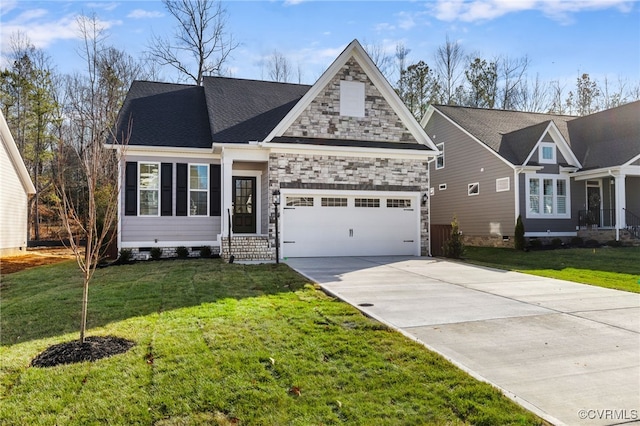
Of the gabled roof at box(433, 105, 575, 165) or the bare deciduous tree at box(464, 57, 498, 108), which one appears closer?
the gabled roof at box(433, 105, 575, 165)

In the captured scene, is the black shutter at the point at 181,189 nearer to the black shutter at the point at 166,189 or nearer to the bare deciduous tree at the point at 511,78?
the black shutter at the point at 166,189

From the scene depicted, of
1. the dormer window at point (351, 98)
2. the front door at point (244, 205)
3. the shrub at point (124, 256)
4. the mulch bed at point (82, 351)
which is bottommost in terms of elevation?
the mulch bed at point (82, 351)

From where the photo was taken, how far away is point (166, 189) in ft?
46.3

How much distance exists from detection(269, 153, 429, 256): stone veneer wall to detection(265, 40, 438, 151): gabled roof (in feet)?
2.99

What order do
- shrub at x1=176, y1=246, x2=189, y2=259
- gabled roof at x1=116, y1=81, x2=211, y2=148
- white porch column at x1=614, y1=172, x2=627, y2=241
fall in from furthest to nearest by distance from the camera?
white porch column at x1=614, y1=172, x2=627, y2=241
gabled roof at x1=116, y1=81, x2=211, y2=148
shrub at x1=176, y1=246, x2=189, y2=259

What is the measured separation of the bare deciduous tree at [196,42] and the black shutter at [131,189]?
14905 mm

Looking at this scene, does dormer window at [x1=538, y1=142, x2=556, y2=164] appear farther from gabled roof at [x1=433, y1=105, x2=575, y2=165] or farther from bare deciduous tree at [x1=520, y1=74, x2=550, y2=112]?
bare deciduous tree at [x1=520, y1=74, x2=550, y2=112]

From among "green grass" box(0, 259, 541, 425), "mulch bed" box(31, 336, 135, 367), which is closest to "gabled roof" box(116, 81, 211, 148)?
"green grass" box(0, 259, 541, 425)

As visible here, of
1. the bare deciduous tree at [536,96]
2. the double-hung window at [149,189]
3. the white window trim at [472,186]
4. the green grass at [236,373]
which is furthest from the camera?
the bare deciduous tree at [536,96]

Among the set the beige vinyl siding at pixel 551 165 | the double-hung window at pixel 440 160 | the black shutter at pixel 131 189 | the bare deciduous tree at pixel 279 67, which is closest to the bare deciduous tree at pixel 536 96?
the double-hung window at pixel 440 160

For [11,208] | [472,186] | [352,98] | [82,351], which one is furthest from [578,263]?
[11,208]

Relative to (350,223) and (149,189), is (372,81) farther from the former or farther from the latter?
(149,189)

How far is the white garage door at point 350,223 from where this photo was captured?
1402 cm

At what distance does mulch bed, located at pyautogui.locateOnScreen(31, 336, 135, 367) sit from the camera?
439 centimetres
